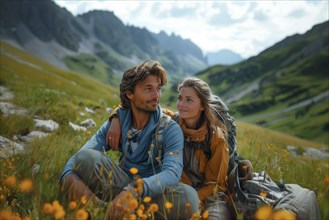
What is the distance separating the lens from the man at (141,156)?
329cm

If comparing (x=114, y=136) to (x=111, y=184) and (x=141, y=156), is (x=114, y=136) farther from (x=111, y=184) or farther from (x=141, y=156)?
(x=111, y=184)

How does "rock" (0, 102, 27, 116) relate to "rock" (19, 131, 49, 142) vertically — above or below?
above

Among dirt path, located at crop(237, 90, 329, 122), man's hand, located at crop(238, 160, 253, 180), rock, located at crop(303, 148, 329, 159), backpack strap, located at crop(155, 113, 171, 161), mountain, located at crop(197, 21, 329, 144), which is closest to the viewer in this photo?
backpack strap, located at crop(155, 113, 171, 161)

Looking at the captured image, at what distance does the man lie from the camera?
3287 mm

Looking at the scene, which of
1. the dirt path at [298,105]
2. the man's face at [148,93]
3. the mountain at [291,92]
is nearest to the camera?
the man's face at [148,93]

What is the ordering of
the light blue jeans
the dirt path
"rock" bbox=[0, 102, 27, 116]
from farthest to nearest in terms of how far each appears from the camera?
the dirt path → "rock" bbox=[0, 102, 27, 116] → the light blue jeans

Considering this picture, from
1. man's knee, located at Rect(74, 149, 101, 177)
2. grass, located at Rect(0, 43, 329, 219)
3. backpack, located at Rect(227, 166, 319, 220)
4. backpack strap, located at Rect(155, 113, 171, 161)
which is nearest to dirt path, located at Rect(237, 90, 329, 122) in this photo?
grass, located at Rect(0, 43, 329, 219)

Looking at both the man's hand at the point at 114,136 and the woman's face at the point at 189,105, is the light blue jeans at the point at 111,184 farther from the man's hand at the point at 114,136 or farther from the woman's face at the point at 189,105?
the woman's face at the point at 189,105

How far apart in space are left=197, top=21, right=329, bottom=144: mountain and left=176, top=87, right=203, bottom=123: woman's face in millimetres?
89182

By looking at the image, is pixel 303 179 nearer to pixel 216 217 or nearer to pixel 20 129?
pixel 216 217

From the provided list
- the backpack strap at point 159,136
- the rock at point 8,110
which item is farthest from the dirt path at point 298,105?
the backpack strap at point 159,136

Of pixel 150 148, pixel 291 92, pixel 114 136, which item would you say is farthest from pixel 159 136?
pixel 291 92

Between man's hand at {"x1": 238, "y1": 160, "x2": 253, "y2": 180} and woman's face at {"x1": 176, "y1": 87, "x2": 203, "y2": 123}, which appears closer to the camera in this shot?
man's hand at {"x1": 238, "y1": 160, "x2": 253, "y2": 180}

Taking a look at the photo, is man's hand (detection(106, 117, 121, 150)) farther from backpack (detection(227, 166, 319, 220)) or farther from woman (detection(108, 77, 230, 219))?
backpack (detection(227, 166, 319, 220))
